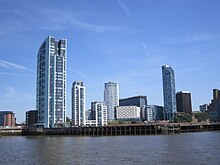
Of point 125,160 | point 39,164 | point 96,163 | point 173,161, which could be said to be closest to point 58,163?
point 39,164

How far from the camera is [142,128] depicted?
179m

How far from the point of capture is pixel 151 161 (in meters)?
51.1

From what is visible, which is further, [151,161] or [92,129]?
[92,129]

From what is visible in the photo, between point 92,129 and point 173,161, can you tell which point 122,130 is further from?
point 173,161

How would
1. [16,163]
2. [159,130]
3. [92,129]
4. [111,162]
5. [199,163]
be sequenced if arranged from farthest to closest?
[92,129] < [159,130] < [16,163] < [111,162] < [199,163]

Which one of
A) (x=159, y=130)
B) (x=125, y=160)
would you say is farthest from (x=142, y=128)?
(x=125, y=160)

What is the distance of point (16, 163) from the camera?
178 feet

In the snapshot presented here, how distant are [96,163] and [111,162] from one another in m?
2.49

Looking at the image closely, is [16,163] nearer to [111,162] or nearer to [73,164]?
[73,164]

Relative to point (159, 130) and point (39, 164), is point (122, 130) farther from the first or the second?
point (39, 164)

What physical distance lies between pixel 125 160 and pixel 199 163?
1230 cm

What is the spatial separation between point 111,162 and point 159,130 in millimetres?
131022

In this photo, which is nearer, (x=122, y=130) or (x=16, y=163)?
(x=16, y=163)

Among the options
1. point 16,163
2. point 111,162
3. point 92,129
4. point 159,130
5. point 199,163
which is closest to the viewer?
point 199,163
